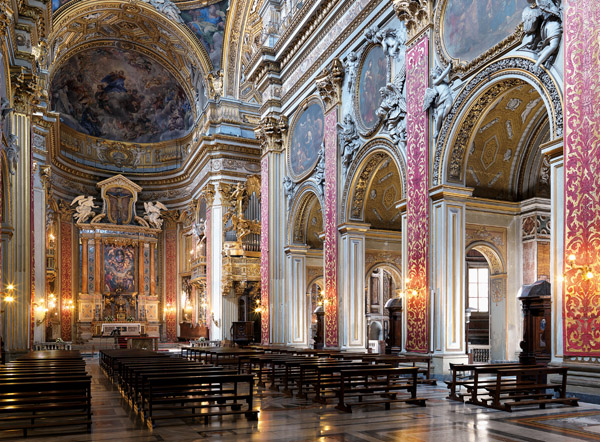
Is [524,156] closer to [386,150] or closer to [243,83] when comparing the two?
[386,150]

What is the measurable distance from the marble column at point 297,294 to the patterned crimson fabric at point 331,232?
355cm

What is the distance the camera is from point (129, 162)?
3769 centimetres

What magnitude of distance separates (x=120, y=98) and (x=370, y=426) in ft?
110

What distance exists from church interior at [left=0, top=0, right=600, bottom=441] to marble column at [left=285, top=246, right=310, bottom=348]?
74 millimetres

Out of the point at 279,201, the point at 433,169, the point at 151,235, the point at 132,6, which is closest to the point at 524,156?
the point at 433,169

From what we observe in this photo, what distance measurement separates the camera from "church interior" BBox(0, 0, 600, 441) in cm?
868

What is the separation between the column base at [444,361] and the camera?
1293 centimetres

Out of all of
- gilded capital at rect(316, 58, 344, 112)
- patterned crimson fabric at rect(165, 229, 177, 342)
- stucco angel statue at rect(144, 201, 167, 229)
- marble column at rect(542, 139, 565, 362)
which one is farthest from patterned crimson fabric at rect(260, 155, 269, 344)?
stucco angel statue at rect(144, 201, 167, 229)

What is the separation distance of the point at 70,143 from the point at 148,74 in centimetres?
620

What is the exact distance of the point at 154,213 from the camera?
121ft

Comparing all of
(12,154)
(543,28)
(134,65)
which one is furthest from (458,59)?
(134,65)

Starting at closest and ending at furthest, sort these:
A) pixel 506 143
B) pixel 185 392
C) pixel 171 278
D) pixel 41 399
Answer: pixel 41 399, pixel 185 392, pixel 506 143, pixel 171 278

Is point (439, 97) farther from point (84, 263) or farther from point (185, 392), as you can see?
point (84, 263)

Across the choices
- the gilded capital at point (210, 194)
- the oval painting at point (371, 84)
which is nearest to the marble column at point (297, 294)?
the oval painting at point (371, 84)
